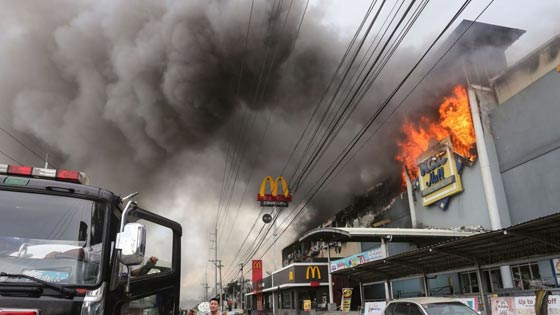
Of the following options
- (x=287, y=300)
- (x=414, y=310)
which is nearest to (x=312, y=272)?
(x=287, y=300)

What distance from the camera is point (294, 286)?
106ft

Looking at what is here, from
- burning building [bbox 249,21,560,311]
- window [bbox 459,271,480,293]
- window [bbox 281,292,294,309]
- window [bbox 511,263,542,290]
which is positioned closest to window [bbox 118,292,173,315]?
burning building [bbox 249,21,560,311]

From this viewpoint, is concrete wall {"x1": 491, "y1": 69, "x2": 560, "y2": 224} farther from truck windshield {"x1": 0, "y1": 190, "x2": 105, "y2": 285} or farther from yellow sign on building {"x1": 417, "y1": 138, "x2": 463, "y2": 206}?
truck windshield {"x1": 0, "y1": 190, "x2": 105, "y2": 285}

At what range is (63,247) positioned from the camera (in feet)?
10.2

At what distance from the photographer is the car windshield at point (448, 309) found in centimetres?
808

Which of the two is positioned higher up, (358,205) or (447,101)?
(447,101)

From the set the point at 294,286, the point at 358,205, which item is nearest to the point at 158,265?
the point at 294,286

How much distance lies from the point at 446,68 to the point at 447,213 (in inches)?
351

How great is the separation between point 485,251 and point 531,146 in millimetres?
9858

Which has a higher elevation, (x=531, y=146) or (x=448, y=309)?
(x=531, y=146)

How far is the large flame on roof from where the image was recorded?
2269cm

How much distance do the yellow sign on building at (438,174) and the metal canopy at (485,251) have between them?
27.4 feet

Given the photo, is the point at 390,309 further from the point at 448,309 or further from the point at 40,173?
the point at 40,173

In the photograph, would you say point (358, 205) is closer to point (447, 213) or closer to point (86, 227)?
point (447, 213)
